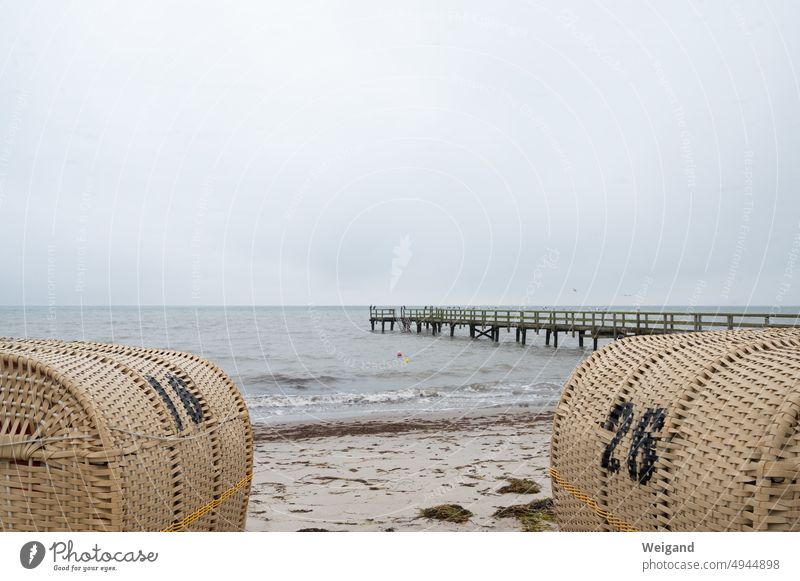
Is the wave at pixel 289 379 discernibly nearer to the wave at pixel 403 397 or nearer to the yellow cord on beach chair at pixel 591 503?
the wave at pixel 403 397

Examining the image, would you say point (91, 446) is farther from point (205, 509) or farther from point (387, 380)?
point (387, 380)

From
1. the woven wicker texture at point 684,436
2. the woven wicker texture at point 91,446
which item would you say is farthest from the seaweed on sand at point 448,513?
the woven wicker texture at point 91,446

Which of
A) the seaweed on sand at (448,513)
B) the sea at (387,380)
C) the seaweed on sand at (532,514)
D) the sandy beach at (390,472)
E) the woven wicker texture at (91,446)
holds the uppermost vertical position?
the woven wicker texture at (91,446)

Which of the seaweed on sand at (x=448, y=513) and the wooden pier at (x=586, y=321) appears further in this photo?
the wooden pier at (x=586, y=321)

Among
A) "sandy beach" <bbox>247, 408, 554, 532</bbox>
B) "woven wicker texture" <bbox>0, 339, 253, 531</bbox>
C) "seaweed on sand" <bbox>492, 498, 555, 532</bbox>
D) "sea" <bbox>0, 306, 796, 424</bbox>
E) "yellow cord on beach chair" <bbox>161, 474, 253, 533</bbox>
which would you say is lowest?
"sea" <bbox>0, 306, 796, 424</bbox>

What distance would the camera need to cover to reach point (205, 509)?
2.71 metres

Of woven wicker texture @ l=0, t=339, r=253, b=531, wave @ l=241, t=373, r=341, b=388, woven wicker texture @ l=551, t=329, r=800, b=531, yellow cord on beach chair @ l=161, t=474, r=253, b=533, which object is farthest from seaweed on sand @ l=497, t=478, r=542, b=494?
wave @ l=241, t=373, r=341, b=388

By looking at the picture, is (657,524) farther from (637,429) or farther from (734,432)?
(734,432)

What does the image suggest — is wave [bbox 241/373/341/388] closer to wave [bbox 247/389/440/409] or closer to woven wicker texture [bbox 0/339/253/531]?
wave [bbox 247/389/440/409]

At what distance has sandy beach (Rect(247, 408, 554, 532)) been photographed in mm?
4477

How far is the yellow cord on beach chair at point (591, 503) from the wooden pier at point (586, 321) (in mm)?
11301

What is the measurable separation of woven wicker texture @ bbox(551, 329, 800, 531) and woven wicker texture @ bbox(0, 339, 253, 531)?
191cm

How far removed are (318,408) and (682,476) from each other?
10.7 meters

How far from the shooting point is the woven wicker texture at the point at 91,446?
1979mm
